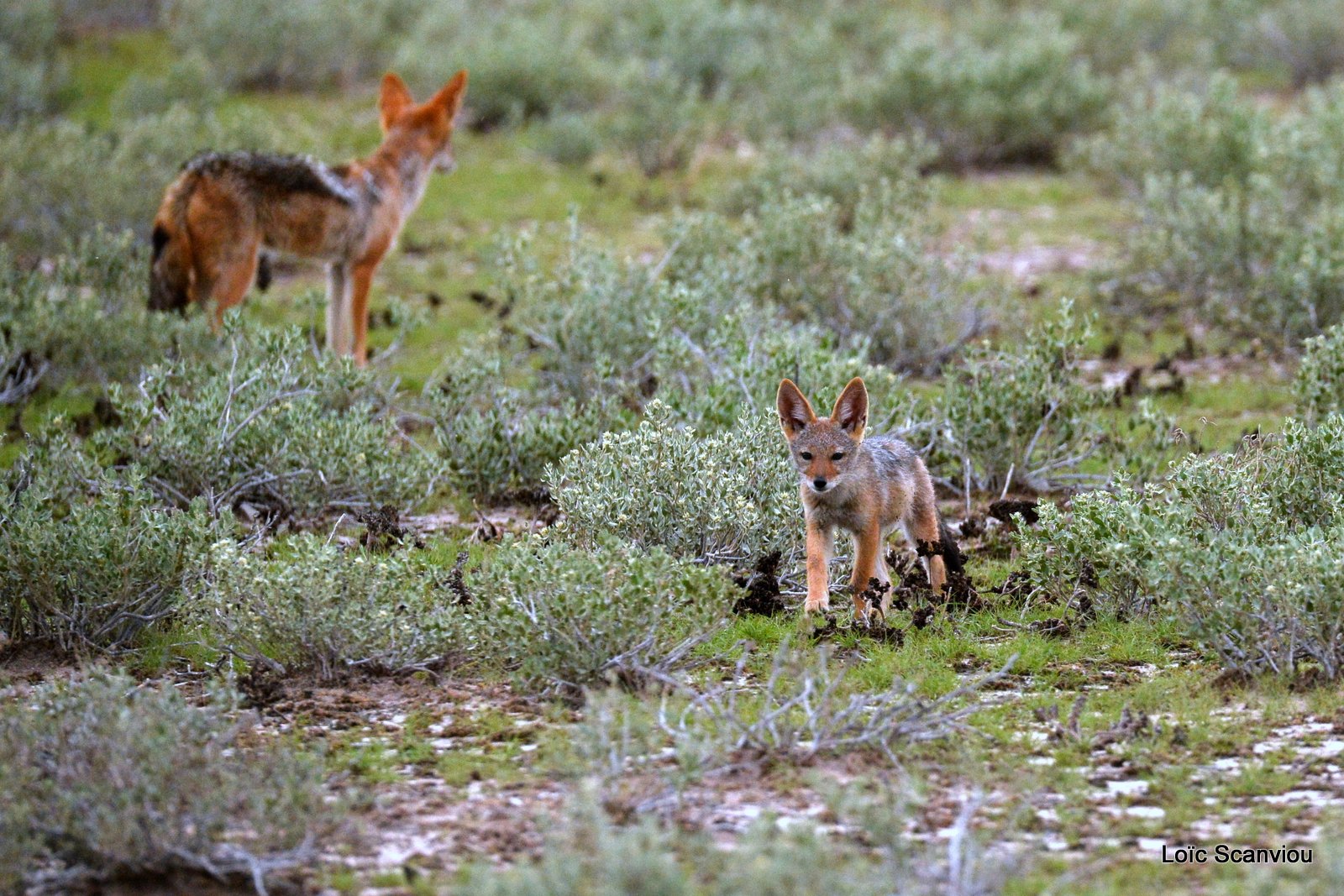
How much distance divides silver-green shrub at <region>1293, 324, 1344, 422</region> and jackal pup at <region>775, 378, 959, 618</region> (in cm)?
288

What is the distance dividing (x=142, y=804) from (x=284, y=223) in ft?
22.5

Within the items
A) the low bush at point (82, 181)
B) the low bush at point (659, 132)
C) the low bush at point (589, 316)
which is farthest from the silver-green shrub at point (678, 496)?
the low bush at point (659, 132)

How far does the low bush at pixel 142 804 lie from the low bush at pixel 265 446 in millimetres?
3140

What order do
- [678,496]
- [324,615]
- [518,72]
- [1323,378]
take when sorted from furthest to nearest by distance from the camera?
[518,72]
[1323,378]
[678,496]
[324,615]

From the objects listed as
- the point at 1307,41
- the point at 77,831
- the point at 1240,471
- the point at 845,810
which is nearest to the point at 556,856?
the point at 845,810

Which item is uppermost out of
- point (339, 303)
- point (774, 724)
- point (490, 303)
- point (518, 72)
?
point (518, 72)

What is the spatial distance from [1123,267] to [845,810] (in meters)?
9.55

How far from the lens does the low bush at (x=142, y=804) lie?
15.5ft

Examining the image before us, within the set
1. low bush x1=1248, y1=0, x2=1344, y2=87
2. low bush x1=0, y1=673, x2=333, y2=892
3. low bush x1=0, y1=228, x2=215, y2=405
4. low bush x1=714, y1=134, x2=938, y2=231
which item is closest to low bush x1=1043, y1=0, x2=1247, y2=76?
low bush x1=1248, y1=0, x2=1344, y2=87

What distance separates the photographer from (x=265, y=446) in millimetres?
8586

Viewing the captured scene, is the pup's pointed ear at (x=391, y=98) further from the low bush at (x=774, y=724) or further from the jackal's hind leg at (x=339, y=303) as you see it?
the low bush at (x=774, y=724)

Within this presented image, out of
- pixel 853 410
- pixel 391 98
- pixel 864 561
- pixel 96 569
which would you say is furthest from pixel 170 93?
pixel 864 561

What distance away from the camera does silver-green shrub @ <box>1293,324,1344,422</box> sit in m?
8.88

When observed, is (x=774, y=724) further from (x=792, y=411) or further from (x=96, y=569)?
(x=96, y=569)
